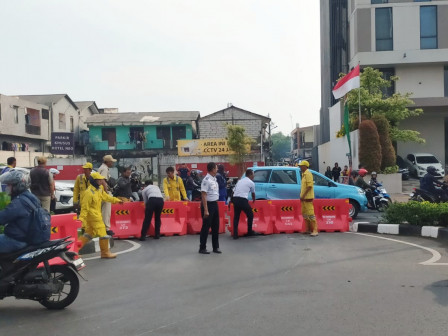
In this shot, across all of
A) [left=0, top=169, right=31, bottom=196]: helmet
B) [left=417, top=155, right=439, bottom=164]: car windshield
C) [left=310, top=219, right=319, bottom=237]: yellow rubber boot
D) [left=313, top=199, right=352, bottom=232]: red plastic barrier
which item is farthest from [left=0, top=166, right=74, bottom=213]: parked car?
[left=417, top=155, right=439, bottom=164]: car windshield

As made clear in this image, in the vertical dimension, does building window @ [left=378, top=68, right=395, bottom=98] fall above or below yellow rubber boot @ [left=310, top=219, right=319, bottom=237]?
above

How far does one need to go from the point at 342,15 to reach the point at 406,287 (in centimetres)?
3818

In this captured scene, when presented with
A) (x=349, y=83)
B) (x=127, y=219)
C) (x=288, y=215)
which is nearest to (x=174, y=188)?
(x=127, y=219)

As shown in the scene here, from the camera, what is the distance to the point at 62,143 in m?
34.6

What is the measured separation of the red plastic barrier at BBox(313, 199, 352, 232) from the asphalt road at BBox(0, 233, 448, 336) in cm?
275

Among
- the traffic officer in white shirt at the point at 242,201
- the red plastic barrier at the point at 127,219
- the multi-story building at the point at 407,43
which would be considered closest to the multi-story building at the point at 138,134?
the multi-story building at the point at 407,43

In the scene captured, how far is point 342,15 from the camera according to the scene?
40.8m

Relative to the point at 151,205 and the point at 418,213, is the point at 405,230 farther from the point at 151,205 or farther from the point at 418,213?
the point at 151,205

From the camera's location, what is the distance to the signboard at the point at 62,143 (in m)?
34.4

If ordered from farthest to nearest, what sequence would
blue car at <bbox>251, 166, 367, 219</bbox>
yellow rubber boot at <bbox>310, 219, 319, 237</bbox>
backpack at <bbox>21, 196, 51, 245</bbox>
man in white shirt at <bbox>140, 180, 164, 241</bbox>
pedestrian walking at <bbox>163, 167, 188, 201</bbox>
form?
blue car at <bbox>251, 166, 367, 219</bbox> < pedestrian walking at <bbox>163, 167, 188, 201</bbox> < yellow rubber boot at <bbox>310, 219, 319, 237</bbox> < man in white shirt at <bbox>140, 180, 164, 241</bbox> < backpack at <bbox>21, 196, 51, 245</bbox>

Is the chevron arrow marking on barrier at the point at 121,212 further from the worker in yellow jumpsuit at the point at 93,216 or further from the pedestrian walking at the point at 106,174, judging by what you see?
the worker in yellow jumpsuit at the point at 93,216

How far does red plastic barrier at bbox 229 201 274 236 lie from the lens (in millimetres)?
11742

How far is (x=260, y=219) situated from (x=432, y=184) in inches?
210

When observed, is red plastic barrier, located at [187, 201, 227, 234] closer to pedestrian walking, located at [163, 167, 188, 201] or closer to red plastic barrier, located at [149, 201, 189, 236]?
red plastic barrier, located at [149, 201, 189, 236]
